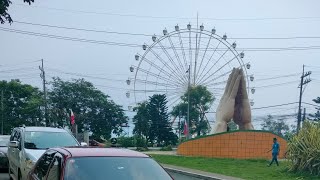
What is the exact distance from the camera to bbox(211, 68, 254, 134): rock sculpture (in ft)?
128

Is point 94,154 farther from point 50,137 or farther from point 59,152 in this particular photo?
point 50,137

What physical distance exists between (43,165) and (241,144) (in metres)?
28.1

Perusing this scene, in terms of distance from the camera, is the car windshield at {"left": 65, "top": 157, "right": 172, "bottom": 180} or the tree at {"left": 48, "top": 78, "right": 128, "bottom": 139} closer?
the car windshield at {"left": 65, "top": 157, "right": 172, "bottom": 180}

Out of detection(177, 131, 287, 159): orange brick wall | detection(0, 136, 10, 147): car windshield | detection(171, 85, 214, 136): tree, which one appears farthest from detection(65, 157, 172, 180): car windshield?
detection(171, 85, 214, 136): tree

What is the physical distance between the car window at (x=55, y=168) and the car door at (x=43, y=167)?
140 millimetres

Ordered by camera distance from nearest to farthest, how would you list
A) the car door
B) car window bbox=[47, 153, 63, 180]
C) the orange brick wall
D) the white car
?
1. car window bbox=[47, 153, 63, 180]
2. the car door
3. the white car
4. the orange brick wall

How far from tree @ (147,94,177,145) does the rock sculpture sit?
2697 centimetres

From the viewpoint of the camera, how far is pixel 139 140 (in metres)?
58.3

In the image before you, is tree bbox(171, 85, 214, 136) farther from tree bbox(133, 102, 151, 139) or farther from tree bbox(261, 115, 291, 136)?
tree bbox(261, 115, 291, 136)

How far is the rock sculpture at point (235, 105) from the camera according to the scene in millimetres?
39062

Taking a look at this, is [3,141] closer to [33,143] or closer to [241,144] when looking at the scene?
[33,143]

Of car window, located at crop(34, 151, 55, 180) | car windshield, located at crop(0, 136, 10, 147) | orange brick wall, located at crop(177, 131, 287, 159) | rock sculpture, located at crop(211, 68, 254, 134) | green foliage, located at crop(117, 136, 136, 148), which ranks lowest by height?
green foliage, located at crop(117, 136, 136, 148)

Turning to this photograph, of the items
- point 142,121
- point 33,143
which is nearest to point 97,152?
point 33,143

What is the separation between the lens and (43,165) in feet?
23.4
